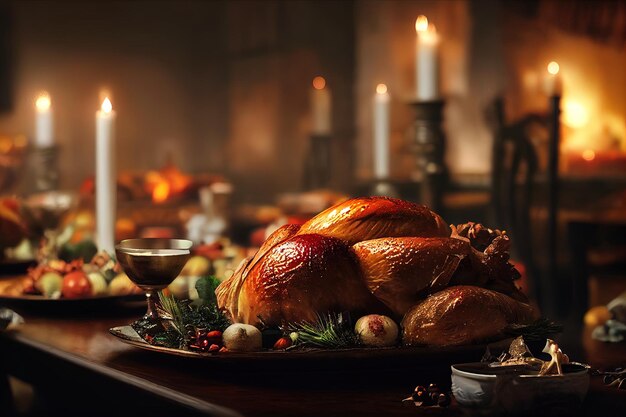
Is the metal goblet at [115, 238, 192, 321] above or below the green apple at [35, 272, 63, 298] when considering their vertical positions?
above

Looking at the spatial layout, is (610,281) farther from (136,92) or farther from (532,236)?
(136,92)

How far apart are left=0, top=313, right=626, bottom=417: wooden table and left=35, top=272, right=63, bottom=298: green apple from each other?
30cm

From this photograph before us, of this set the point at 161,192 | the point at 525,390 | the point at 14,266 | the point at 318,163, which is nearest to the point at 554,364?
the point at 525,390

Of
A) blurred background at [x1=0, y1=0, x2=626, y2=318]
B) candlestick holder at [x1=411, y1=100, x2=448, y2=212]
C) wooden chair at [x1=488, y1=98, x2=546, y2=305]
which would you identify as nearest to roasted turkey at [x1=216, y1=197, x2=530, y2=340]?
candlestick holder at [x1=411, y1=100, x2=448, y2=212]

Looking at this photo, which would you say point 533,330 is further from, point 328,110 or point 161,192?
point 328,110

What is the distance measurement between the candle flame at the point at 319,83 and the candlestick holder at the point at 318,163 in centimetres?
28

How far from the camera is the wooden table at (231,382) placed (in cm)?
93

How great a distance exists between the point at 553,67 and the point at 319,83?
237 cm

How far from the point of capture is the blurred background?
13.1ft

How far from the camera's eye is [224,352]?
41.1 inches

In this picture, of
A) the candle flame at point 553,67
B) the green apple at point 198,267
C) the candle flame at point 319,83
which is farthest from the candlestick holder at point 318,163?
the green apple at point 198,267

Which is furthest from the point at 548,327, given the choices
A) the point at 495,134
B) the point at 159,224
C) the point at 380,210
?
the point at 159,224

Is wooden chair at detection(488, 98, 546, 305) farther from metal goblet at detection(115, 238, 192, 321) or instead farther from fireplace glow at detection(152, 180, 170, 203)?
metal goblet at detection(115, 238, 192, 321)

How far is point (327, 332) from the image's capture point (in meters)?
1.04
